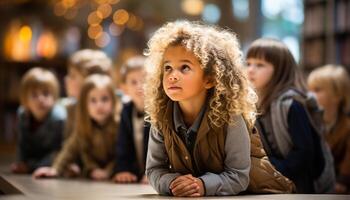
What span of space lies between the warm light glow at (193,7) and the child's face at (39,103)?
10.3ft

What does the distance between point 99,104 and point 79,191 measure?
81 centimetres

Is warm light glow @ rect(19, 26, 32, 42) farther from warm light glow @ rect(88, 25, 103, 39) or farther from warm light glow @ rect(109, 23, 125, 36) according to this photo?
warm light glow @ rect(109, 23, 125, 36)

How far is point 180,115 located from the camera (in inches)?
97.4

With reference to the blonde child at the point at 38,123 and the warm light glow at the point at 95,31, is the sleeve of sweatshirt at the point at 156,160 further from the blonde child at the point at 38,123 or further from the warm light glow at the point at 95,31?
the warm light glow at the point at 95,31

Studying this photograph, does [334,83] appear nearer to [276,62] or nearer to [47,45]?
[276,62]

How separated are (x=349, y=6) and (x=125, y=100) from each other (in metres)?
2.76

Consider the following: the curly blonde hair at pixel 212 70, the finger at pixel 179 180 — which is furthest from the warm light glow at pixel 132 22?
the finger at pixel 179 180

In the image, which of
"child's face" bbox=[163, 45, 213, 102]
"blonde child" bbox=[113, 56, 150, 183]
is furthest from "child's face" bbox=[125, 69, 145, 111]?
"child's face" bbox=[163, 45, 213, 102]

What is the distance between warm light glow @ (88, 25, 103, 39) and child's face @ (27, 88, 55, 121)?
9.71 ft

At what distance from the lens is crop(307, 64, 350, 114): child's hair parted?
400cm

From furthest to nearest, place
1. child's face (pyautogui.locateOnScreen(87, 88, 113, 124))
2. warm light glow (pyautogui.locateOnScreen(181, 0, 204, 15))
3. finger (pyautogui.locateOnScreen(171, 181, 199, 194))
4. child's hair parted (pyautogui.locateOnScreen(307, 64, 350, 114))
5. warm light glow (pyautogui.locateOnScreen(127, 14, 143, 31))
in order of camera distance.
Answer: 1. warm light glow (pyautogui.locateOnScreen(127, 14, 143, 31))
2. warm light glow (pyautogui.locateOnScreen(181, 0, 204, 15))
3. child's hair parted (pyautogui.locateOnScreen(307, 64, 350, 114))
4. child's face (pyautogui.locateOnScreen(87, 88, 113, 124))
5. finger (pyautogui.locateOnScreen(171, 181, 199, 194))

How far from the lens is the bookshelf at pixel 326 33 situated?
5855 mm

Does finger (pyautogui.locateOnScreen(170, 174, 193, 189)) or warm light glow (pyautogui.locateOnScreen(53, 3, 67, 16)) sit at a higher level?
warm light glow (pyautogui.locateOnScreen(53, 3, 67, 16))

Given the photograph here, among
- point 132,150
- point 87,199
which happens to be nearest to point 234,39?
point 87,199
